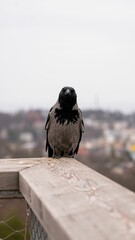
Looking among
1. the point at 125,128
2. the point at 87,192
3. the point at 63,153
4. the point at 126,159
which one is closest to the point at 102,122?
the point at 125,128

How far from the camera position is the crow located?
3658 millimetres

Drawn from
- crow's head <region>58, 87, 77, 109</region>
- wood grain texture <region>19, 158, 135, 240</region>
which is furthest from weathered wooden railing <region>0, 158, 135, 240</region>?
crow's head <region>58, 87, 77, 109</region>

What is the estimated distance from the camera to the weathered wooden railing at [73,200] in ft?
3.10

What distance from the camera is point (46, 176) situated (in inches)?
61.7

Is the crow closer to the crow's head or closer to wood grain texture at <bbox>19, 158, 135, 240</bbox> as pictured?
the crow's head

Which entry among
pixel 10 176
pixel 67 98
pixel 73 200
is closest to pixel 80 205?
pixel 73 200

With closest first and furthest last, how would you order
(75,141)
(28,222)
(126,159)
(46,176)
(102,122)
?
(46,176) → (28,222) → (75,141) → (126,159) → (102,122)

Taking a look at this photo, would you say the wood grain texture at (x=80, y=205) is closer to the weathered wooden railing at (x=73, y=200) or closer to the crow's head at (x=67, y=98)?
the weathered wooden railing at (x=73, y=200)

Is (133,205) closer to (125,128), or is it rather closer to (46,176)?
(46,176)

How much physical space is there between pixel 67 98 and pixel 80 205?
2.47 meters

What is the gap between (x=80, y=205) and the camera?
1.12 m

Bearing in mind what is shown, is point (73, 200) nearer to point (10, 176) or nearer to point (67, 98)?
point (10, 176)

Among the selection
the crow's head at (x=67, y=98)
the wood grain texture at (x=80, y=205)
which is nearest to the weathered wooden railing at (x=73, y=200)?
the wood grain texture at (x=80, y=205)

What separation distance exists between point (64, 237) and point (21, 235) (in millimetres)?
918
